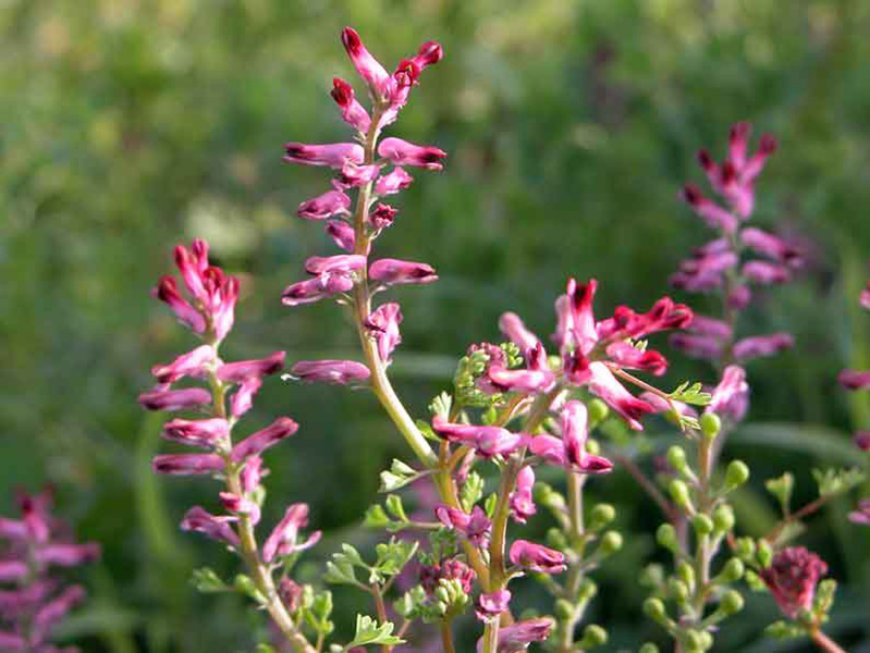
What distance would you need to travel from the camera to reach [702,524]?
1.95 meters

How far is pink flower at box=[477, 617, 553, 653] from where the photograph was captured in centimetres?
175

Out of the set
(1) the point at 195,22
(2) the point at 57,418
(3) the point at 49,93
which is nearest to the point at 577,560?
(2) the point at 57,418

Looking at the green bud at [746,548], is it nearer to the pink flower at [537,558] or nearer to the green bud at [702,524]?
the green bud at [702,524]

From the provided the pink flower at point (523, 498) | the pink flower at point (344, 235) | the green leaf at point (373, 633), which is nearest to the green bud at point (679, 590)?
the pink flower at point (523, 498)

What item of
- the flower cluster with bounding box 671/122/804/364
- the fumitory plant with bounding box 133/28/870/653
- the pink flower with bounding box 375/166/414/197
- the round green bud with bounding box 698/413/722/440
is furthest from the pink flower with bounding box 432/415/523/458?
the flower cluster with bounding box 671/122/804/364

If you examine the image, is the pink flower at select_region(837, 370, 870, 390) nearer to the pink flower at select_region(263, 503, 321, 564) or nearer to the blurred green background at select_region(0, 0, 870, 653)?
the pink flower at select_region(263, 503, 321, 564)

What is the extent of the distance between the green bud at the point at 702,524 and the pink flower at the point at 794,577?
0.15m

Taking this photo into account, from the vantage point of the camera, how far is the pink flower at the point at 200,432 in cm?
174

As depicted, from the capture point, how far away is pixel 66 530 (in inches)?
134

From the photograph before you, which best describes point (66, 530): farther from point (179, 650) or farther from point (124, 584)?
point (124, 584)

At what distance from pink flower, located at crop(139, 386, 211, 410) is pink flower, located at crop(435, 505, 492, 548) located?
0.36 m

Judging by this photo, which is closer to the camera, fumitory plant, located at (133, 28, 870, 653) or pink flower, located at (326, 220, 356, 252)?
fumitory plant, located at (133, 28, 870, 653)

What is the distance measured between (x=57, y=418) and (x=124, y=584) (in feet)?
2.27

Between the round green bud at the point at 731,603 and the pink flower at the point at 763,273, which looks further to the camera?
the pink flower at the point at 763,273
